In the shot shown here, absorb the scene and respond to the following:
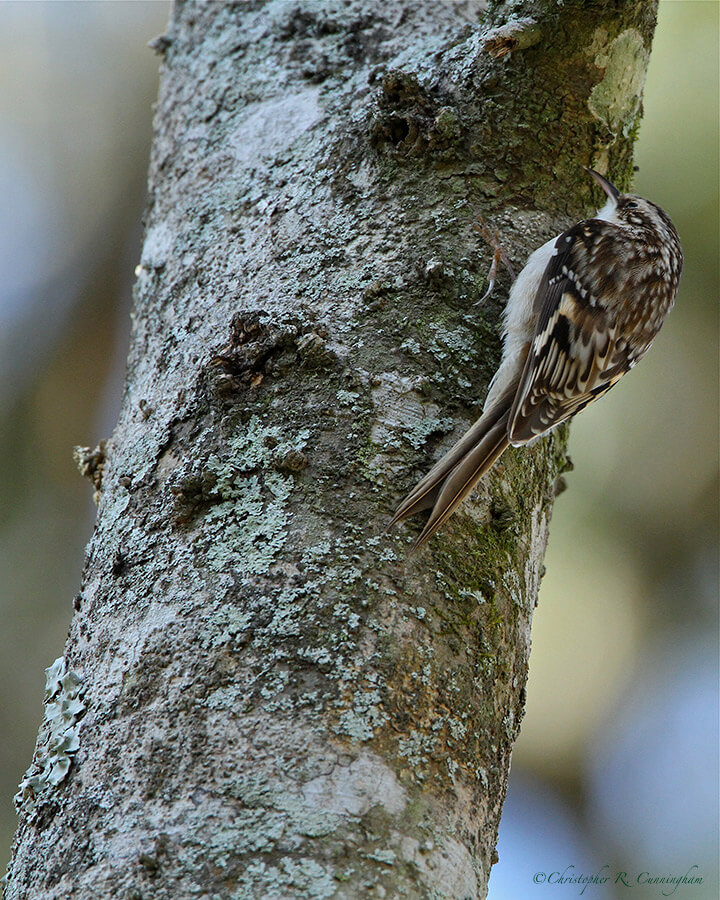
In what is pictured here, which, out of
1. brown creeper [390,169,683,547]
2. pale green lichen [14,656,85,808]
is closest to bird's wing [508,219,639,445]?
brown creeper [390,169,683,547]

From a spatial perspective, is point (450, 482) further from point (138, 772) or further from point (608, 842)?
point (608, 842)

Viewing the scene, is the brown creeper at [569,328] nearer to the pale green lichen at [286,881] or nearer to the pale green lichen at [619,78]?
the pale green lichen at [619,78]

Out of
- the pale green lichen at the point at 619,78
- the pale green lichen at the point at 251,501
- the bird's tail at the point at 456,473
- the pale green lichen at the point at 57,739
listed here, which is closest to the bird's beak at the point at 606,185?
the pale green lichen at the point at 619,78

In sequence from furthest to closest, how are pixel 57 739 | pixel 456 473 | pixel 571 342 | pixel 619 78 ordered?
1. pixel 571 342
2. pixel 619 78
3. pixel 456 473
4. pixel 57 739

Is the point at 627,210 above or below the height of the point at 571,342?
above

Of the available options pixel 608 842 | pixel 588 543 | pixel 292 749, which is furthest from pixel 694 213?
pixel 292 749

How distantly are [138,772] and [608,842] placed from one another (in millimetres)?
2767

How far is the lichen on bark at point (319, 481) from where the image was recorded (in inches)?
45.8

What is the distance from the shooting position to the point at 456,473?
1.45 metres

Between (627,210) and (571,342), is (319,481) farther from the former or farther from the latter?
(627,210)

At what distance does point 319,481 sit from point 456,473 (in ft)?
0.69

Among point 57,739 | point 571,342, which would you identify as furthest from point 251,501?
point 571,342

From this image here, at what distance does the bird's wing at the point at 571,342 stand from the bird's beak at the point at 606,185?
64mm

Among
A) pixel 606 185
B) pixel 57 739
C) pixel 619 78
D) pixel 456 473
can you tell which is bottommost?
pixel 57 739
